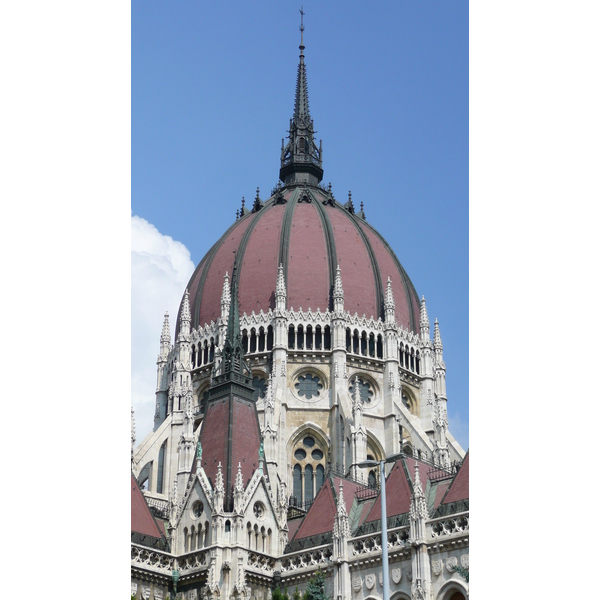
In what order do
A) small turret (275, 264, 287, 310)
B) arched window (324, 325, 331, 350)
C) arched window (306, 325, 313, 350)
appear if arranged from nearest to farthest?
small turret (275, 264, 287, 310) → arched window (306, 325, 313, 350) → arched window (324, 325, 331, 350)

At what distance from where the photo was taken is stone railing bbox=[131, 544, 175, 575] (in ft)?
149

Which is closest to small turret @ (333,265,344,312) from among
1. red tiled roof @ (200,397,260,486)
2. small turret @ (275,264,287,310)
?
small turret @ (275,264,287,310)

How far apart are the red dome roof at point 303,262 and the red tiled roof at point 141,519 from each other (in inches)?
829

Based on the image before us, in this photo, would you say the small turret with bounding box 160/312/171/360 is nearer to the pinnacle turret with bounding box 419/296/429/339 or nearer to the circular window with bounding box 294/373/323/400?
the circular window with bounding box 294/373/323/400

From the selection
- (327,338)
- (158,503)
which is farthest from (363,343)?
(158,503)

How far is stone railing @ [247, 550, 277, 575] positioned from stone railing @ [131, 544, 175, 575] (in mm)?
3633

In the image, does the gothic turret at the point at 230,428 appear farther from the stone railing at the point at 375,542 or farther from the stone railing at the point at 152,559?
the stone railing at the point at 375,542

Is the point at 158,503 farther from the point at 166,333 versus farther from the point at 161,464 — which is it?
the point at 166,333

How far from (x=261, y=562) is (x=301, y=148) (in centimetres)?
4465

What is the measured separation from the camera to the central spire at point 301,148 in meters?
82.2

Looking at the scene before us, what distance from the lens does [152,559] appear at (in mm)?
46000

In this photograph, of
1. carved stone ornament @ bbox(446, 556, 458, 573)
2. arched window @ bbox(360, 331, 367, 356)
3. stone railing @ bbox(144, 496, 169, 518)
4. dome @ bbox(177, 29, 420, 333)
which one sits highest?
dome @ bbox(177, 29, 420, 333)

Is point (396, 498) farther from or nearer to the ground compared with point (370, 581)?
farther from the ground
